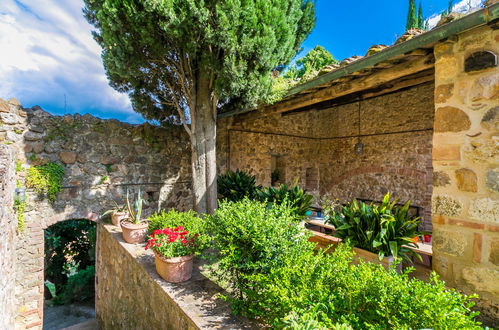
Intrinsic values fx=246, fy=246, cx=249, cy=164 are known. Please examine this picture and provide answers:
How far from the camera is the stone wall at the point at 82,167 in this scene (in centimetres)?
412

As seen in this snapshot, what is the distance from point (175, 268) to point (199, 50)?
304cm

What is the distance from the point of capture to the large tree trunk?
13.9 ft

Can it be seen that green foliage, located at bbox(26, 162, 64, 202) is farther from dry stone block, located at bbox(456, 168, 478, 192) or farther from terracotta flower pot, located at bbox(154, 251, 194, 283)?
dry stone block, located at bbox(456, 168, 478, 192)

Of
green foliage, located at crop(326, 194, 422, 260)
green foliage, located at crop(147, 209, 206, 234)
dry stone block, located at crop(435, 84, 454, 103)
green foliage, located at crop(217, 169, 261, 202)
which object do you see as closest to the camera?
dry stone block, located at crop(435, 84, 454, 103)

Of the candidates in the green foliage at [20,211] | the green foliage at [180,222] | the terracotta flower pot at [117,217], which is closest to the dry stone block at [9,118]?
the green foliage at [20,211]

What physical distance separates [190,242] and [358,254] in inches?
67.7

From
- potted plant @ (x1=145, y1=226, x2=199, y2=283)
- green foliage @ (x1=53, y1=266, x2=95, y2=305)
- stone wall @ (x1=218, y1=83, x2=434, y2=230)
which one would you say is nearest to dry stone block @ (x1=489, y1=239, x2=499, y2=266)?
potted plant @ (x1=145, y1=226, x2=199, y2=283)

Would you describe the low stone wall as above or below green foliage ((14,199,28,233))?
below

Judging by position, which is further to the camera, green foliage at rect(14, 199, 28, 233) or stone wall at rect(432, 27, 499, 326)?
green foliage at rect(14, 199, 28, 233)

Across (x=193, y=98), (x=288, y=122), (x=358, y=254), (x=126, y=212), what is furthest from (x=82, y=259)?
(x=358, y=254)

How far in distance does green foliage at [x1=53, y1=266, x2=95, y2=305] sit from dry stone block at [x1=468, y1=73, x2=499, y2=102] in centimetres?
984

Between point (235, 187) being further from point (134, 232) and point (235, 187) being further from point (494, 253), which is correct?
point (494, 253)

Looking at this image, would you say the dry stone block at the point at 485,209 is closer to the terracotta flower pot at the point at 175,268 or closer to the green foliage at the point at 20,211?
the terracotta flower pot at the point at 175,268

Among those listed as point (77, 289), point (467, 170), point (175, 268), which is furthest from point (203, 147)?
point (77, 289)
